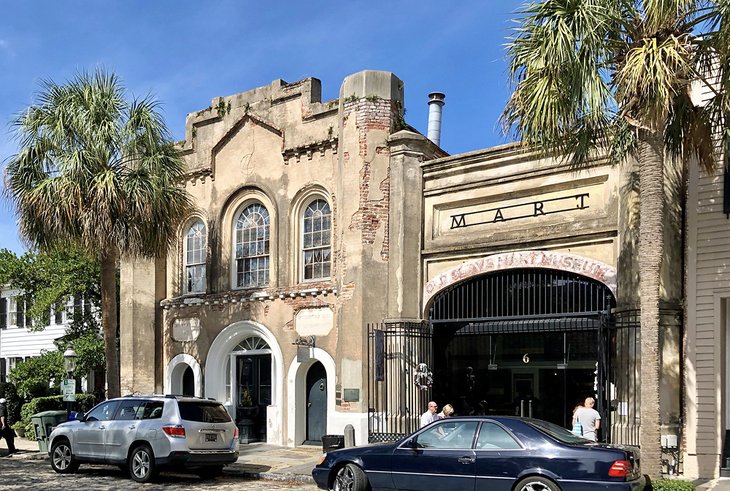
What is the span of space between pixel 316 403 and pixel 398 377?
2.95m

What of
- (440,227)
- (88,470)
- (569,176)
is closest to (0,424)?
(88,470)

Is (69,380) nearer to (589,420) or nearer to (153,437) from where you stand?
(153,437)

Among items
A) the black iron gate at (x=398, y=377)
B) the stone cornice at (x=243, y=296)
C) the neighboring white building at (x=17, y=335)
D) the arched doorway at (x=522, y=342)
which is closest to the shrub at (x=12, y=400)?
the neighboring white building at (x=17, y=335)

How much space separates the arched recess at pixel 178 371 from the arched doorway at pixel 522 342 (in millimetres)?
6838

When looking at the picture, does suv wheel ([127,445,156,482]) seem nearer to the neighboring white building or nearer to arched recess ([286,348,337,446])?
arched recess ([286,348,337,446])

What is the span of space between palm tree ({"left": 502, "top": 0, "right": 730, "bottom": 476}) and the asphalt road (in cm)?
665

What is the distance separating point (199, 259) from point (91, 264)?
5145 mm

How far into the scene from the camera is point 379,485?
39.1 feet

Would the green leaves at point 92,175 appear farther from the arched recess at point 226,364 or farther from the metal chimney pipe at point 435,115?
the metal chimney pipe at point 435,115

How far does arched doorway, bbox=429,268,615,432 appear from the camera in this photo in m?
15.7

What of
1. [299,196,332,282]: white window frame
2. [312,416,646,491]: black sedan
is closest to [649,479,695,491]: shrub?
[312,416,646,491]: black sedan

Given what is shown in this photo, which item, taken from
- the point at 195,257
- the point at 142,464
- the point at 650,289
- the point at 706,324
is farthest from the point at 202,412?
the point at 706,324

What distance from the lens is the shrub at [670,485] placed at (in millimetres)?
11641

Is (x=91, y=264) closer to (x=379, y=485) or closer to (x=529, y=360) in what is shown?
(x=529, y=360)
